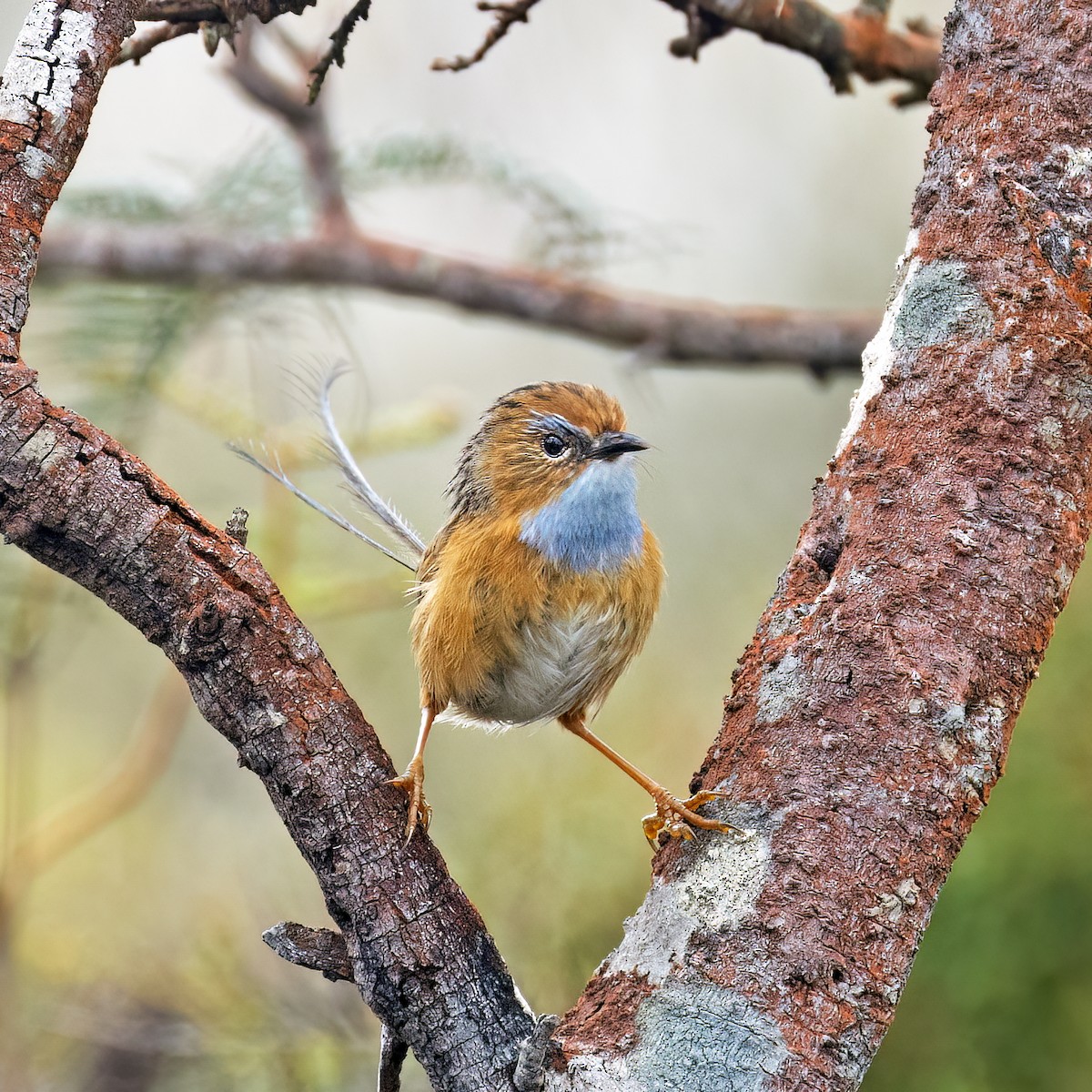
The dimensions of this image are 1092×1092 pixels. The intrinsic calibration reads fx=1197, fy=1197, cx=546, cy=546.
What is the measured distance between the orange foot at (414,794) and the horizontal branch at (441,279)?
304 cm

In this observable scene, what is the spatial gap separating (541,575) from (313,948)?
1182 millimetres

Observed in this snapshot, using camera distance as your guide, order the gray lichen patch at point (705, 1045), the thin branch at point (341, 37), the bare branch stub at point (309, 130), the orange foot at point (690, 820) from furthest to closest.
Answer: the bare branch stub at point (309, 130)
the thin branch at point (341, 37)
the orange foot at point (690, 820)
the gray lichen patch at point (705, 1045)

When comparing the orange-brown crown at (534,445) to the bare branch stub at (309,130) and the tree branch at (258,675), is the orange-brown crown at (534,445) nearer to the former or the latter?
the tree branch at (258,675)

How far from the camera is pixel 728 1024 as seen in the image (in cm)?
186

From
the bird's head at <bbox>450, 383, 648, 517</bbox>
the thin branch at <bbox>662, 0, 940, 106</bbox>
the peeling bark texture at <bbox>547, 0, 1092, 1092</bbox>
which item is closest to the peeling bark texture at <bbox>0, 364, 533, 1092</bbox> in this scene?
the peeling bark texture at <bbox>547, 0, 1092, 1092</bbox>

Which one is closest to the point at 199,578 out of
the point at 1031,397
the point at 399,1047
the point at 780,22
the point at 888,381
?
the point at 399,1047

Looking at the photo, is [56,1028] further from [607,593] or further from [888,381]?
[888,381]

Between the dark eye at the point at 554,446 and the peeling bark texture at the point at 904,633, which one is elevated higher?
the dark eye at the point at 554,446

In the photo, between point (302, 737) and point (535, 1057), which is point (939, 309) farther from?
point (535, 1057)

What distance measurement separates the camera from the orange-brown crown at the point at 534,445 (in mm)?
3213

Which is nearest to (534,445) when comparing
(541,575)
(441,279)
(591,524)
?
(591,524)

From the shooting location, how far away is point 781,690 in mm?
2090

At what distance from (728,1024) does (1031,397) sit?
1.19 metres

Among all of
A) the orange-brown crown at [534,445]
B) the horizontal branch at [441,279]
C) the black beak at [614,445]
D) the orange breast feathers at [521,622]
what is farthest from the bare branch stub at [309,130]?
the orange breast feathers at [521,622]
